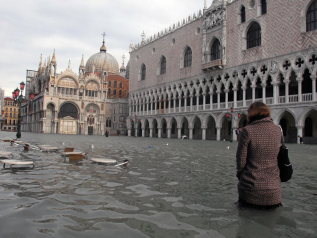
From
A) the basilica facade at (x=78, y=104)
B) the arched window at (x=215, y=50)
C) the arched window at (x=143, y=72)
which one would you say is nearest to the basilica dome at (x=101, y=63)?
the basilica facade at (x=78, y=104)

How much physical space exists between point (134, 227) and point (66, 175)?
3325mm

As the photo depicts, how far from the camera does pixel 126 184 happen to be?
5.20m

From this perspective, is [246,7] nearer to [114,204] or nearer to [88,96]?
[114,204]

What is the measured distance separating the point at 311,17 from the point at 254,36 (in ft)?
18.6

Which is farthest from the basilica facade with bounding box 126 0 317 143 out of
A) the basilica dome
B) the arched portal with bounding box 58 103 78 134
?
the basilica dome

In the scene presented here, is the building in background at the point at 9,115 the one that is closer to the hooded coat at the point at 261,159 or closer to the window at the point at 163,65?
the window at the point at 163,65

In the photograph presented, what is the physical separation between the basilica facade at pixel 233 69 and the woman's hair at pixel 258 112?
21.4 meters

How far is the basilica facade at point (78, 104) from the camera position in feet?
168

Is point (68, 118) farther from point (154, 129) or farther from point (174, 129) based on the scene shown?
point (174, 129)

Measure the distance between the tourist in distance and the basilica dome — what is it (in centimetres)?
6580

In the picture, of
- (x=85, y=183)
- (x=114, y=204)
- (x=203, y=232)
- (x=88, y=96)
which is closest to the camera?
(x=203, y=232)

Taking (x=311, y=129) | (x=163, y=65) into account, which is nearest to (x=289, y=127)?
(x=311, y=129)

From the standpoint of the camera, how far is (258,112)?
142 inches

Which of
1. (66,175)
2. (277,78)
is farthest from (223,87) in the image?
(66,175)
